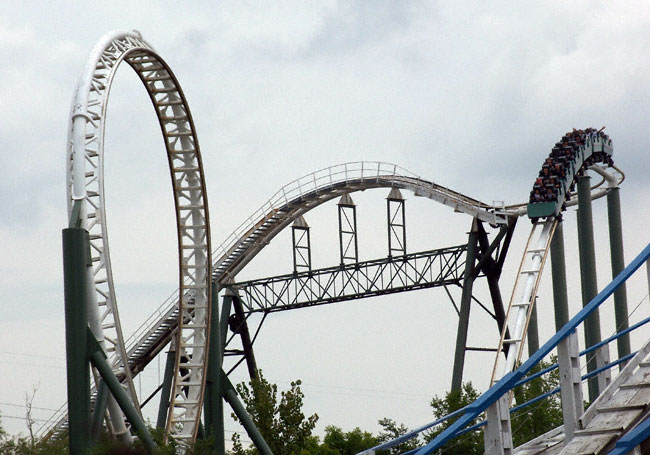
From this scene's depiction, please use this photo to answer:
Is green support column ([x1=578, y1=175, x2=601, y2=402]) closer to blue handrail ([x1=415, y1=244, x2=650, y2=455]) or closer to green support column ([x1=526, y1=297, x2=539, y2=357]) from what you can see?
green support column ([x1=526, y1=297, x2=539, y2=357])

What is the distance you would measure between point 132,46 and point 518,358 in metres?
12.7

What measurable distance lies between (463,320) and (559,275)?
3.02 m

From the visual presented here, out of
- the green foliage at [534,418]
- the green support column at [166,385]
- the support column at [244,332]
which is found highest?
the support column at [244,332]

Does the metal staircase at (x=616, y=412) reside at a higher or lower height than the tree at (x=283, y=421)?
lower

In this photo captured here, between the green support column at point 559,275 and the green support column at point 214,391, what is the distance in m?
10.9

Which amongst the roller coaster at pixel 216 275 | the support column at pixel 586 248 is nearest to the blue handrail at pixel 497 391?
the roller coaster at pixel 216 275

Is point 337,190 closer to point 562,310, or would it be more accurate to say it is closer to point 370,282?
point 370,282

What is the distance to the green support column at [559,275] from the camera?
3174 centimetres

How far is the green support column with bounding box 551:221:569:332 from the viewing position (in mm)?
31737

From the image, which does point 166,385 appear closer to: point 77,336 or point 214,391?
point 214,391

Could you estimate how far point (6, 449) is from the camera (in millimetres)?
27688

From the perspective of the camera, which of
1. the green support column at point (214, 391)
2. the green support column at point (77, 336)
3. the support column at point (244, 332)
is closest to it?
the green support column at point (77, 336)

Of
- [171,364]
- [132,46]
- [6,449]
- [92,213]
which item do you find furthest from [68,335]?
[171,364]

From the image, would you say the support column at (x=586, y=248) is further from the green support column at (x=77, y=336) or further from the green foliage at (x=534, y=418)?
the green support column at (x=77, y=336)
